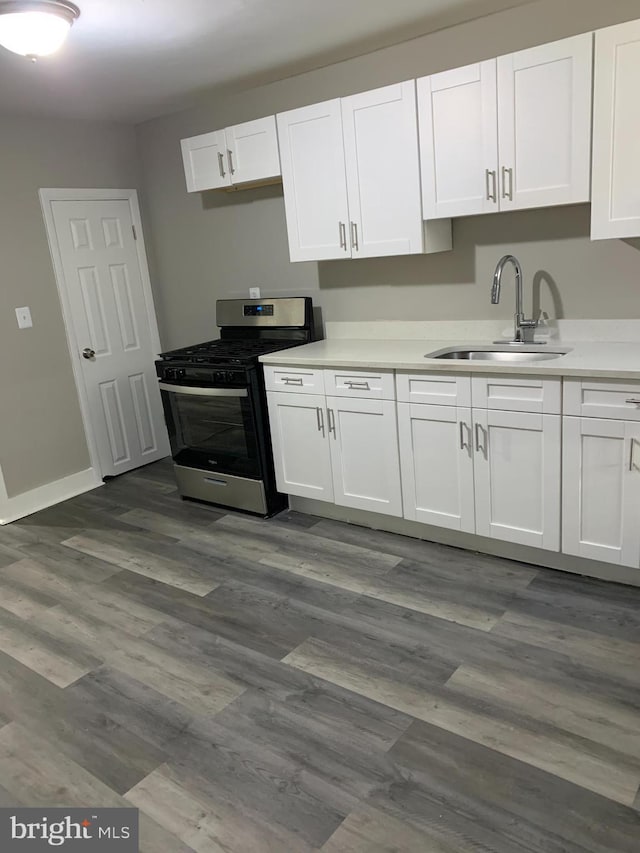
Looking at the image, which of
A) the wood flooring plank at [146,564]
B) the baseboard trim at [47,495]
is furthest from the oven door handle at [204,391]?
the baseboard trim at [47,495]

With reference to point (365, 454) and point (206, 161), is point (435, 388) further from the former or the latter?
point (206, 161)

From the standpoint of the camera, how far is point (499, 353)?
10.3 ft

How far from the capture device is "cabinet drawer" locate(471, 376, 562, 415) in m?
2.59

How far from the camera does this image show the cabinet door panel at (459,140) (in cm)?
275

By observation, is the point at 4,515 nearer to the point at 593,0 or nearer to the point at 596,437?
the point at 596,437

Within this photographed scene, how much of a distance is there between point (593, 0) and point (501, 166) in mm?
736

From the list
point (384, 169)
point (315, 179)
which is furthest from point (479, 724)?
point (315, 179)

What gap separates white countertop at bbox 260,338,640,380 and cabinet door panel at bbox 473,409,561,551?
203 mm

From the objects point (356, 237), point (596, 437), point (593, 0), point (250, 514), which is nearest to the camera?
point (596, 437)

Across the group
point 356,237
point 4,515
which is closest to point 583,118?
point 356,237

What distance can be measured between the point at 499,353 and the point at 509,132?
96cm

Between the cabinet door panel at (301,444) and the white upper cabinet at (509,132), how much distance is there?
112 centimetres

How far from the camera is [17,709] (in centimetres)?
229
